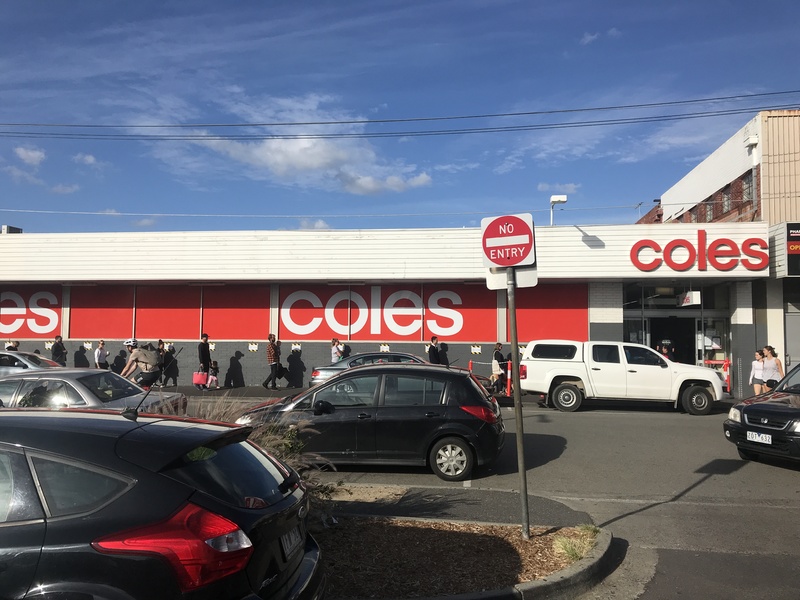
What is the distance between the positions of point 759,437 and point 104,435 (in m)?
9.10

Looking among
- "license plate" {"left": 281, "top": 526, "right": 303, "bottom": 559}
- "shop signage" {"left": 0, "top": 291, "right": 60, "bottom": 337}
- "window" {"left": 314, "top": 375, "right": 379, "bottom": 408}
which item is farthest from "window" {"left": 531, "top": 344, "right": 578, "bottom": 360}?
"shop signage" {"left": 0, "top": 291, "right": 60, "bottom": 337}

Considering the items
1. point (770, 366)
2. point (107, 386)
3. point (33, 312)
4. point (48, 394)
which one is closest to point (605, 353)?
point (770, 366)

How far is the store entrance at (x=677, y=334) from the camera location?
2188 cm

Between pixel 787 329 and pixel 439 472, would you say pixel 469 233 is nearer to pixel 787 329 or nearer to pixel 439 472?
pixel 787 329

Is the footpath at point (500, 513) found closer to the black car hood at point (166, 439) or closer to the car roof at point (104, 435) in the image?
the black car hood at point (166, 439)

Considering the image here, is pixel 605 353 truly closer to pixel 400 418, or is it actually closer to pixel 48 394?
pixel 400 418

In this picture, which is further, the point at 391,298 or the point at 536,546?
the point at 391,298

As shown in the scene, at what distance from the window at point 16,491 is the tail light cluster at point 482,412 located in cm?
645

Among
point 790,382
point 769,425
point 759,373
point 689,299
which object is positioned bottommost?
point 769,425

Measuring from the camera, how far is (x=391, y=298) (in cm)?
2245

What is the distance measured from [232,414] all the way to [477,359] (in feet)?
50.2

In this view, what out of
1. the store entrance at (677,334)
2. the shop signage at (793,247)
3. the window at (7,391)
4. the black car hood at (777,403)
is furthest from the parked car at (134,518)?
the store entrance at (677,334)

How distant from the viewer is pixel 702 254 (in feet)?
65.8

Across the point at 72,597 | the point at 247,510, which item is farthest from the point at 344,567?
the point at 72,597
